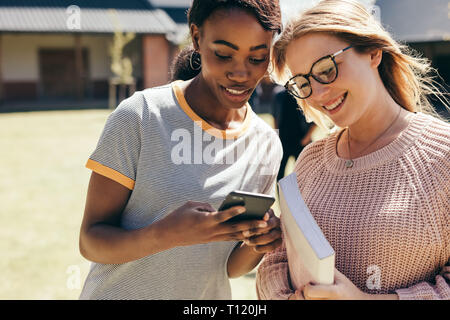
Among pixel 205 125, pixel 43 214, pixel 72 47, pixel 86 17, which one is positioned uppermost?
pixel 205 125

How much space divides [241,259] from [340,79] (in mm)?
777

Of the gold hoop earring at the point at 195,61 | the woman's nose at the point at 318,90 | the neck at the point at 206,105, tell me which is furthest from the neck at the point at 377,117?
the gold hoop earring at the point at 195,61

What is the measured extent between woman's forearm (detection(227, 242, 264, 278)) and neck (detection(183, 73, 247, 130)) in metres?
0.49

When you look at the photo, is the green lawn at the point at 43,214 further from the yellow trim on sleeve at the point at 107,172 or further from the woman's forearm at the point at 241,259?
the yellow trim on sleeve at the point at 107,172

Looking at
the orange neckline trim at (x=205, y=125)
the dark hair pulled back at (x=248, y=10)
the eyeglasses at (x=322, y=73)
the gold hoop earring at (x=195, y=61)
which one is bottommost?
the orange neckline trim at (x=205, y=125)

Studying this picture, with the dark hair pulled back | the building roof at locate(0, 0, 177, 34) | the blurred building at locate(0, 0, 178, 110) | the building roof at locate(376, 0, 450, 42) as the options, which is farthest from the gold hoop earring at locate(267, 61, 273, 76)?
the building roof at locate(0, 0, 177, 34)

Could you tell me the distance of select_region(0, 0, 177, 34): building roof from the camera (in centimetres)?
1980

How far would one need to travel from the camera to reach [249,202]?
4.31ft

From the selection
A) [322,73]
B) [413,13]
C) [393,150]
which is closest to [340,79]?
[322,73]

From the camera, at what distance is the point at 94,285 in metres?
1.75

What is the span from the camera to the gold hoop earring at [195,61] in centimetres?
205

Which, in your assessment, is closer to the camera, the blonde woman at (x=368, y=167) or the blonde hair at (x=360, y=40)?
the blonde woman at (x=368, y=167)

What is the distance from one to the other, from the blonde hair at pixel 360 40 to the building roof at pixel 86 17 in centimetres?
1957

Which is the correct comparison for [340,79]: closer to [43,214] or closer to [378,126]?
[378,126]
